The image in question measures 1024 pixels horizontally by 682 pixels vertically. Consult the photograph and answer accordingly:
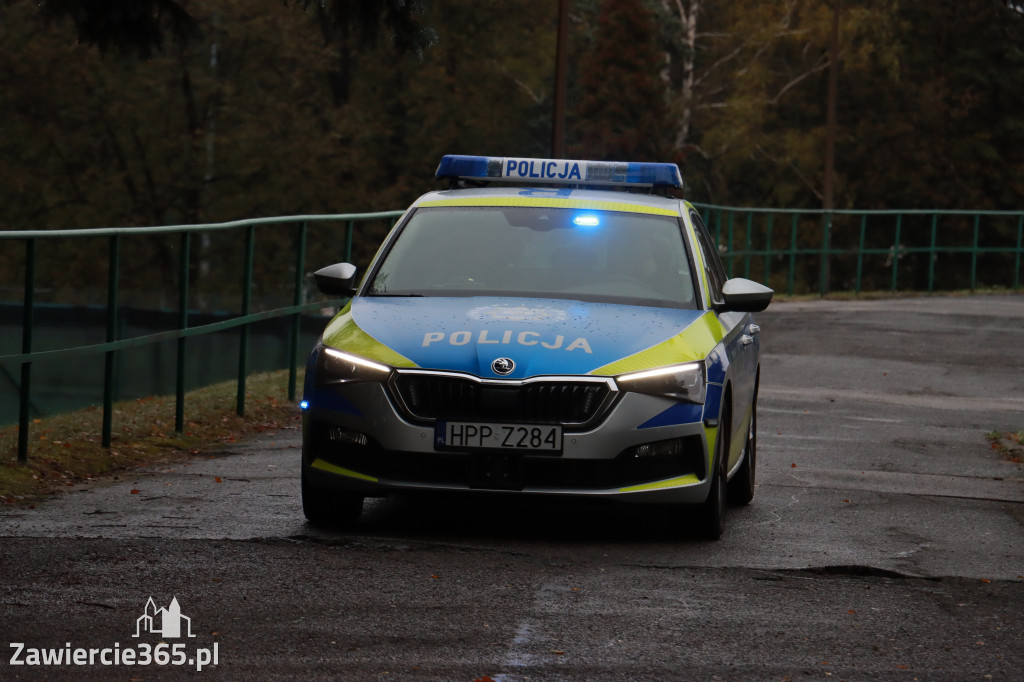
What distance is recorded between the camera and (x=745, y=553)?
7461 millimetres

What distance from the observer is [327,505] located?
769cm

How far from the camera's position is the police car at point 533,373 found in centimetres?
728

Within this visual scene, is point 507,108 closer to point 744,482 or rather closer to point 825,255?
point 825,255

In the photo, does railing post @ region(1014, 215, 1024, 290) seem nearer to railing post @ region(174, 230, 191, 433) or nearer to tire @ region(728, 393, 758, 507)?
railing post @ region(174, 230, 191, 433)

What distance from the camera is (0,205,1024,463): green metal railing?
9.63 meters

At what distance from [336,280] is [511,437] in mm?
1612

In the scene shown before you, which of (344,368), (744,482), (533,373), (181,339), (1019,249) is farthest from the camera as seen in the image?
(1019,249)

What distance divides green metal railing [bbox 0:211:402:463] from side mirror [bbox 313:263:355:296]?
1.44 m

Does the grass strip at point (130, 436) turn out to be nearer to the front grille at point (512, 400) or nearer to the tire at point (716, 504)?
the front grille at point (512, 400)

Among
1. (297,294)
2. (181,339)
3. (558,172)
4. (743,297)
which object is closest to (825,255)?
(297,294)

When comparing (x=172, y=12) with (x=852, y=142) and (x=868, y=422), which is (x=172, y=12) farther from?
(x=852, y=142)

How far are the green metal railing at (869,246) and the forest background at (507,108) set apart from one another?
4.97m

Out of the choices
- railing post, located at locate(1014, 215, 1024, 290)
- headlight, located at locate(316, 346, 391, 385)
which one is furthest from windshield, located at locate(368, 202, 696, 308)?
railing post, located at locate(1014, 215, 1024, 290)

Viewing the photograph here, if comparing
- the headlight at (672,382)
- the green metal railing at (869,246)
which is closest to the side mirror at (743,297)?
the headlight at (672,382)
